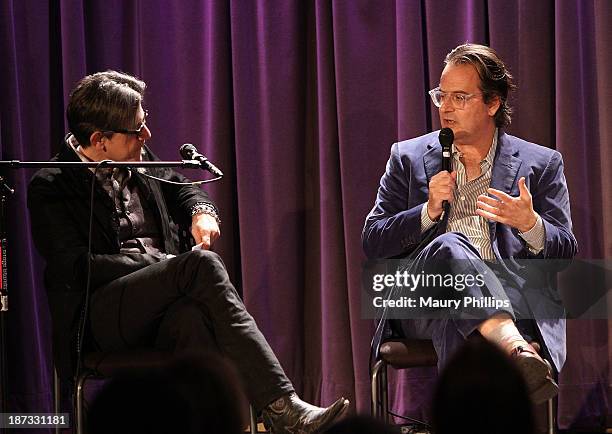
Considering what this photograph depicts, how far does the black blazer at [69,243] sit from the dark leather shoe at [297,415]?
1.92 feet

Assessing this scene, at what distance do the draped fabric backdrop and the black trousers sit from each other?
966 millimetres

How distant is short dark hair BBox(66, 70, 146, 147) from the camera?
9.27 ft

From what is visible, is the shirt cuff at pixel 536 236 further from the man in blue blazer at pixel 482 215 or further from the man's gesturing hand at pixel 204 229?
the man's gesturing hand at pixel 204 229

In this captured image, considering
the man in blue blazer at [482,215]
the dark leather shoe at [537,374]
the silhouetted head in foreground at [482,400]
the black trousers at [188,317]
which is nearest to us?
the silhouetted head in foreground at [482,400]

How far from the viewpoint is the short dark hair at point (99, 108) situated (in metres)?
2.82

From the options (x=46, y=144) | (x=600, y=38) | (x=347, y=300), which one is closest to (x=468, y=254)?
(x=347, y=300)

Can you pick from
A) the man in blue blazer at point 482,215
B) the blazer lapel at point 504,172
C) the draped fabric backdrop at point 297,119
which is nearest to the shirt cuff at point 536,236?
the man in blue blazer at point 482,215

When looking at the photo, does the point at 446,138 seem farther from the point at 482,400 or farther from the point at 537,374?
the point at 482,400

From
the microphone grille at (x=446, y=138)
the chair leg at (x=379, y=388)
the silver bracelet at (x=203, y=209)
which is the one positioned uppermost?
the microphone grille at (x=446, y=138)

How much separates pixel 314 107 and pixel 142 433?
280 cm

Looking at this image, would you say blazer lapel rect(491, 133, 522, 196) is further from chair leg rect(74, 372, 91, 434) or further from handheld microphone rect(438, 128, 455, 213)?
chair leg rect(74, 372, 91, 434)

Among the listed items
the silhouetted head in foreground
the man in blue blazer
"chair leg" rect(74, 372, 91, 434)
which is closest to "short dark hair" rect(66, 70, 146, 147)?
"chair leg" rect(74, 372, 91, 434)

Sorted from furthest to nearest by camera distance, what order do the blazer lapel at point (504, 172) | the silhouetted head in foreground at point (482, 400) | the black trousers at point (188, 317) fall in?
1. the blazer lapel at point (504, 172)
2. the black trousers at point (188, 317)
3. the silhouetted head in foreground at point (482, 400)

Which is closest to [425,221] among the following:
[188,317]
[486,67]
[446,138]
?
[446,138]
